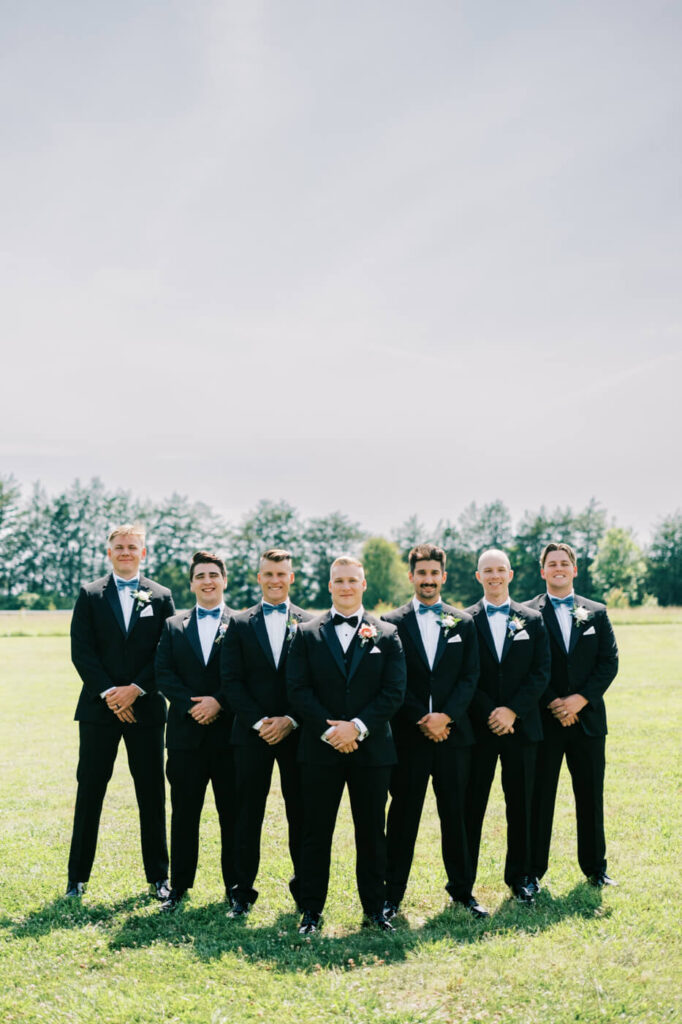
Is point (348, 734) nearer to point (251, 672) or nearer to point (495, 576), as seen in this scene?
point (251, 672)

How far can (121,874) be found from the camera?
23.6 feet

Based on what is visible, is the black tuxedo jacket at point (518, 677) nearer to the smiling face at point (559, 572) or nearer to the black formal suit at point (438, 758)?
the black formal suit at point (438, 758)

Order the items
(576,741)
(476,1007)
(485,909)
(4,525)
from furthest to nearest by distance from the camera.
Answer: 1. (4,525)
2. (576,741)
3. (485,909)
4. (476,1007)

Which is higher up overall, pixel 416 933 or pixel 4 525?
pixel 4 525

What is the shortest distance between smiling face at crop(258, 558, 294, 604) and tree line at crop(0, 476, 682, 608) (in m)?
70.2

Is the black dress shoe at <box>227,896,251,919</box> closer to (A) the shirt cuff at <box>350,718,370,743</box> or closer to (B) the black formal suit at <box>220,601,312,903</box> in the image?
(B) the black formal suit at <box>220,601,312,903</box>

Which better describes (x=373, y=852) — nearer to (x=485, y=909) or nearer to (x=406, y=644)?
(x=485, y=909)

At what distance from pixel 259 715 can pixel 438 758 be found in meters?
1.40

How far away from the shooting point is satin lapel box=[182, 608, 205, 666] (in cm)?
646

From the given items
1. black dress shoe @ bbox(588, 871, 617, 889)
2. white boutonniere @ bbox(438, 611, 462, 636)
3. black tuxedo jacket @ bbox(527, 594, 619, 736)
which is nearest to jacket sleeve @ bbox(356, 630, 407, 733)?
white boutonniere @ bbox(438, 611, 462, 636)

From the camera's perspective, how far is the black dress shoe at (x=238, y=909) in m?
6.09

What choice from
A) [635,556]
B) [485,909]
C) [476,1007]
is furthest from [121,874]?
[635,556]

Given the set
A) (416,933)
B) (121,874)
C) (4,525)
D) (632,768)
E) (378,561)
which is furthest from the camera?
(378,561)

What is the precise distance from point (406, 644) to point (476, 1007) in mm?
2479
